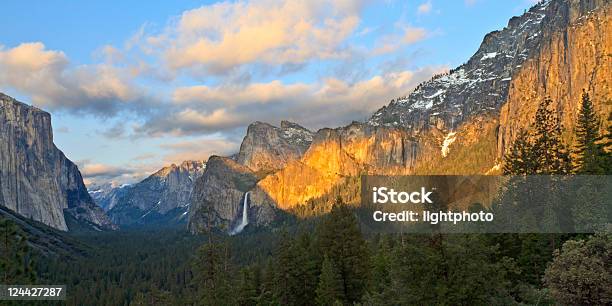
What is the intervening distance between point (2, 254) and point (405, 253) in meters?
26.6

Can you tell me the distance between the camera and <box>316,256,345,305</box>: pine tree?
147 ft

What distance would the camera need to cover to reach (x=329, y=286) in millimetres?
45000

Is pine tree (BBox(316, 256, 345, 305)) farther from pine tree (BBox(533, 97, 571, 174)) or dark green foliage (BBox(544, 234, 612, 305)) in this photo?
pine tree (BBox(533, 97, 571, 174))

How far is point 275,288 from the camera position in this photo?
51.9m

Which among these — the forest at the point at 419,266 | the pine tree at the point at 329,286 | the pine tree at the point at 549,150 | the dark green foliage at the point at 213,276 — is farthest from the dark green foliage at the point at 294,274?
the pine tree at the point at 549,150

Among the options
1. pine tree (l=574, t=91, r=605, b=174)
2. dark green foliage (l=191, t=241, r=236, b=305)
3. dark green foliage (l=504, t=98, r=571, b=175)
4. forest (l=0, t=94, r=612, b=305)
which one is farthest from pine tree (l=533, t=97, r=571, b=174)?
dark green foliage (l=191, t=241, r=236, b=305)

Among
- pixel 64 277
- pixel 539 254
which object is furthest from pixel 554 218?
pixel 64 277

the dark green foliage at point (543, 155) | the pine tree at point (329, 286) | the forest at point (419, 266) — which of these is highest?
the dark green foliage at point (543, 155)

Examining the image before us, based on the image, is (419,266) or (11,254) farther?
(11,254)

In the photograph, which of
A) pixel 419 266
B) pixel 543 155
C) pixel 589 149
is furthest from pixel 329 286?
pixel 543 155

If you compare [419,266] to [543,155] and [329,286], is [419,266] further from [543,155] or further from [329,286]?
[543,155]

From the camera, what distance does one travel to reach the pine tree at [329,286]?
4475 cm

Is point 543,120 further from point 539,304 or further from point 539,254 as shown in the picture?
point 539,304

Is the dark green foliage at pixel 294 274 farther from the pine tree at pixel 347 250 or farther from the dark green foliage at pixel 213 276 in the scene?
the dark green foliage at pixel 213 276
